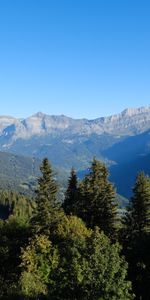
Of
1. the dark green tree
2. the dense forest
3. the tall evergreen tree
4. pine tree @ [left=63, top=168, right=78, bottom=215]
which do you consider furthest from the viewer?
pine tree @ [left=63, top=168, right=78, bottom=215]

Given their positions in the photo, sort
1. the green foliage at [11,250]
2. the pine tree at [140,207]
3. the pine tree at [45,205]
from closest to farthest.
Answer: the green foliage at [11,250], the pine tree at [45,205], the pine tree at [140,207]

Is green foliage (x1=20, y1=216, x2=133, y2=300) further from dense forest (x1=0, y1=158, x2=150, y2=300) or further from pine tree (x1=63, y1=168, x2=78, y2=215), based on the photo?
pine tree (x1=63, y1=168, x2=78, y2=215)

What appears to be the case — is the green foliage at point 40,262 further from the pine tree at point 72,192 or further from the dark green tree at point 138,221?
the pine tree at point 72,192

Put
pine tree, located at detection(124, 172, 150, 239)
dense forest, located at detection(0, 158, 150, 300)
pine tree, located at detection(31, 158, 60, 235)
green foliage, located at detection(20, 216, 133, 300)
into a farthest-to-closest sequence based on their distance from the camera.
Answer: pine tree, located at detection(124, 172, 150, 239), pine tree, located at detection(31, 158, 60, 235), dense forest, located at detection(0, 158, 150, 300), green foliage, located at detection(20, 216, 133, 300)

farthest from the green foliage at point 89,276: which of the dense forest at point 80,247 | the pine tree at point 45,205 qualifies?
the pine tree at point 45,205

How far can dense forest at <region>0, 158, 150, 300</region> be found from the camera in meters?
35.6

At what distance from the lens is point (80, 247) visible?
40000 mm

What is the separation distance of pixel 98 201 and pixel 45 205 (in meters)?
9.33

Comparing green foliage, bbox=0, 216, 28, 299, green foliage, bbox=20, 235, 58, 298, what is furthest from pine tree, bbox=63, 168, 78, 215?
green foliage, bbox=20, 235, 58, 298

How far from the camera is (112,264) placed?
35.2m

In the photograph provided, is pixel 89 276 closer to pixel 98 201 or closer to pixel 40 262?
pixel 40 262

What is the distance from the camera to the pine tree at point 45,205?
2603 inches

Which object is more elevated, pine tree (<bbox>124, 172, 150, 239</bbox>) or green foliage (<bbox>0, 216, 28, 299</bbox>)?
pine tree (<bbox>124, 172, 150, 239</bbox>)

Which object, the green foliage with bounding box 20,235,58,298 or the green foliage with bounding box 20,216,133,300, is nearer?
the green foliage with bounding box 20,216,133,300
